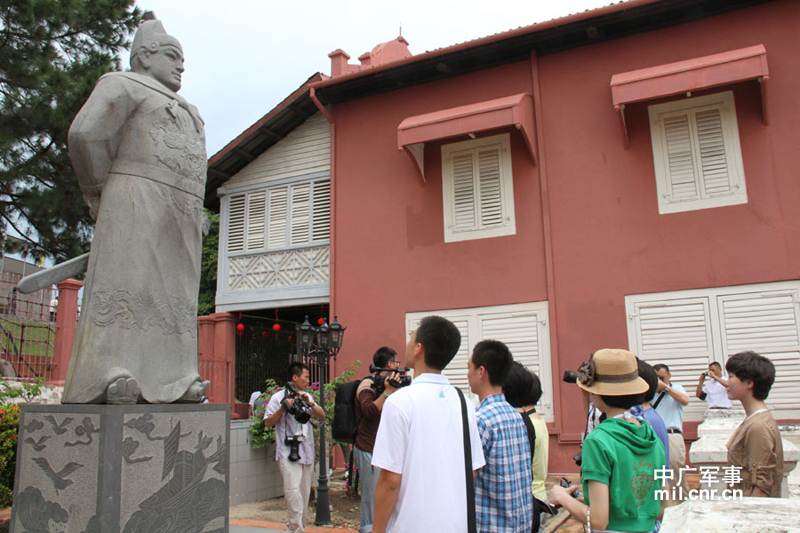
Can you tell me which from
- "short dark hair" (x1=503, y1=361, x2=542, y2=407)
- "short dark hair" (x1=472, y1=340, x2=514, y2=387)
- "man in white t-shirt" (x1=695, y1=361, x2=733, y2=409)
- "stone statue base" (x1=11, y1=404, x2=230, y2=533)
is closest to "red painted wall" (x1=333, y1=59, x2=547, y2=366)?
"man in white t-shirt" (x1=695, y1=361, x2=733, y2=409)

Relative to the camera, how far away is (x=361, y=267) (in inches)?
482

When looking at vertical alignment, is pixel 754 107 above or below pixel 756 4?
below

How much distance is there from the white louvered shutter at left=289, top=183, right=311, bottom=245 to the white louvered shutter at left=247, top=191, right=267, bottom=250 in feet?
2.42

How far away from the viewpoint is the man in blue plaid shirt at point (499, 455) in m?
3.05

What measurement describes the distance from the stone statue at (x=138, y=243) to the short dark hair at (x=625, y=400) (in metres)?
2.27

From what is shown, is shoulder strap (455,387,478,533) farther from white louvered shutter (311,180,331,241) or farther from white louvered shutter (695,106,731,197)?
white louvered shutter (311,180,331,241)

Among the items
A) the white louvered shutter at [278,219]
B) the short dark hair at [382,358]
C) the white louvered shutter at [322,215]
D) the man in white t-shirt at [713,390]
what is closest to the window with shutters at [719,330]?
the man in white t-shirt at [713,390]

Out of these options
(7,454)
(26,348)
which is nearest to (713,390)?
(7,454)

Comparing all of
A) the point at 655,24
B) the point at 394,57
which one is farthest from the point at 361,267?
the point at 655,24

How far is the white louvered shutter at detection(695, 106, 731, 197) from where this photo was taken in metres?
9.80

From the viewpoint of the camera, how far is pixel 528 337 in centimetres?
1070

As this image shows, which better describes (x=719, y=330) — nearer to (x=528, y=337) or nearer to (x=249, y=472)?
(x=528, y=337)

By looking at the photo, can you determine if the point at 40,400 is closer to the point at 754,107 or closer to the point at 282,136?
the point at 282,136

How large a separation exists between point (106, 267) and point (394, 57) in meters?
12.2
